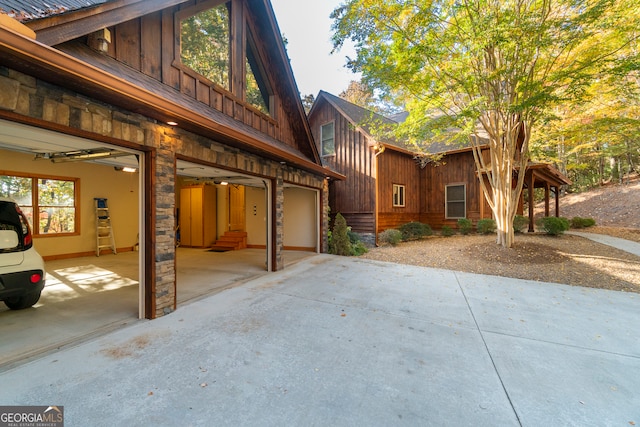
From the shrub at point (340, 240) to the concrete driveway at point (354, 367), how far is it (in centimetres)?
451

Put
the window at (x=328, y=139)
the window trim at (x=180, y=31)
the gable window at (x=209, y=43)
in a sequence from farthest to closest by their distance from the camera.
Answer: the window at (x=328, y=139)
the gable window at (x=209, y=43)
the window trim at (x=180, y=31)

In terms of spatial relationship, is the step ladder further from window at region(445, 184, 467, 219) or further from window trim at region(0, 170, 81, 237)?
window at region(445, 184, 467, 219)

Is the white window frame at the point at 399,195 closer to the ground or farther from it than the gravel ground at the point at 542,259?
farther from it

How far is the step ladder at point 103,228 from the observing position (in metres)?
8.09

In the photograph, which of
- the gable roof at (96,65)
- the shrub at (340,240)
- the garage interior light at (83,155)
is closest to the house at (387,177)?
the shrub at (340,240)

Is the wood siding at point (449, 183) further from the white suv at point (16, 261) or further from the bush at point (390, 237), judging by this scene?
the white suv at point (16, 261)

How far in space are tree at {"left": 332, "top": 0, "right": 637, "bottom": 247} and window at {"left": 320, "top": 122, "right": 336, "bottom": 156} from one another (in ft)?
13.5

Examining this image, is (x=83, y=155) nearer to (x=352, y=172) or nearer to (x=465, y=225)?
(x=352, y=172)

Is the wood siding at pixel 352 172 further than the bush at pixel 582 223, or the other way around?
the bush at pixel 582 223

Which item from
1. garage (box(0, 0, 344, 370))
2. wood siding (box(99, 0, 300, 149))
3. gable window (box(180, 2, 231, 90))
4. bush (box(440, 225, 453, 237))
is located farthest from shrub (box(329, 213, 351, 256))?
bush (box(440, 225, 453, 237))

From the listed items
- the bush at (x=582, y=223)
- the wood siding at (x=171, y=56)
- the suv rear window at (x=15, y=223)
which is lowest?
the bush at (x=582, y=223)

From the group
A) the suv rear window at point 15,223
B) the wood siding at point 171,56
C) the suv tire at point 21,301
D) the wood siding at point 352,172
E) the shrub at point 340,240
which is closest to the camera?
the suv rear window at point 15,223

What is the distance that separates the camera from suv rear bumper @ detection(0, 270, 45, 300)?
3.19 metres

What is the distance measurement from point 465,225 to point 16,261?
12712mm
